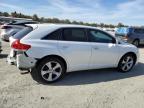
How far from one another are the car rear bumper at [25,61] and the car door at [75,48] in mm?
842

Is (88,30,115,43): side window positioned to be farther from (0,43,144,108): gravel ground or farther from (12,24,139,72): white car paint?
(0,43,144,108): gravel ground

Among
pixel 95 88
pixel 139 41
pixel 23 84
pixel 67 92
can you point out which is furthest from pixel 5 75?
pixel 139 41

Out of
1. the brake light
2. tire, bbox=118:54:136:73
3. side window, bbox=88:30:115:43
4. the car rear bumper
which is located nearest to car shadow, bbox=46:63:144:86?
tire, bbox=118:54:136:73

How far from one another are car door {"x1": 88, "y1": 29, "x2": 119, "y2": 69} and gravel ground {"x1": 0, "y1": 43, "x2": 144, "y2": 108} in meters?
0.42

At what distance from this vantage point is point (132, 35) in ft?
52.4

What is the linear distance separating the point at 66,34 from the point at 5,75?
2.15 metres

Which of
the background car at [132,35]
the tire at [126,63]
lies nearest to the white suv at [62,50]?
the tire at [126,63]

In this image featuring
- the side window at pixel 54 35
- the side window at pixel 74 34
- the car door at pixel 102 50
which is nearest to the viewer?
the side window at pixel 54 35

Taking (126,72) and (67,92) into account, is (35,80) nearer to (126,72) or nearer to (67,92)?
(67,92)

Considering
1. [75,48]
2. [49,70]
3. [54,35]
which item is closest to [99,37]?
[75,48]

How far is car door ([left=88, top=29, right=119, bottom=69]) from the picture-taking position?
6.60 m

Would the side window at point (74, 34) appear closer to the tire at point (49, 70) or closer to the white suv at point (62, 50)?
the white suv at point (62, 50)

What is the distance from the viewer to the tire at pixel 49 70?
5.73 metres

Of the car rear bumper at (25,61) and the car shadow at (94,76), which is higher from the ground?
the car rear bumper at (25,61)
